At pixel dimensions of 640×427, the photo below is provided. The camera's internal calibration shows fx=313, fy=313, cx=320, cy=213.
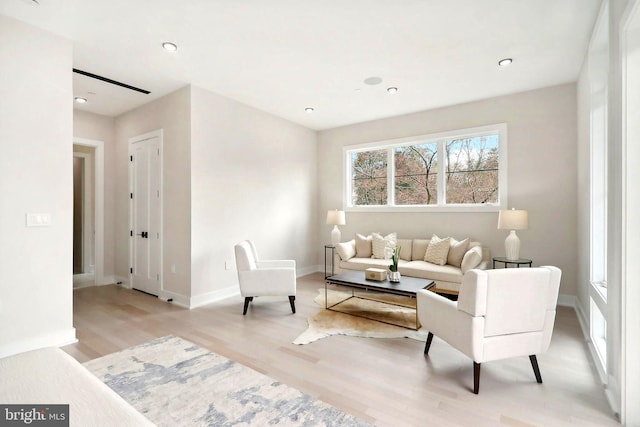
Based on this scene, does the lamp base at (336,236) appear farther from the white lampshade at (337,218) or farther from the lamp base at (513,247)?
the lamp base at (513,247)

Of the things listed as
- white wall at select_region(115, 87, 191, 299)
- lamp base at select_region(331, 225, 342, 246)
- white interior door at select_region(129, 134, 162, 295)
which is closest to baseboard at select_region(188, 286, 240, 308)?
white wall at select_region(115, 87, 191, 299)

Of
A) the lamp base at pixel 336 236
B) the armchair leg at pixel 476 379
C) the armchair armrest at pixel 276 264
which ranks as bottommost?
the armchair leg at pixel 476 379

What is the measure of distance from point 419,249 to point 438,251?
40 cm

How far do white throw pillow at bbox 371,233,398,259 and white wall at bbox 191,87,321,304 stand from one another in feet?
4.96

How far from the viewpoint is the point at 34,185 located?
2809 mm

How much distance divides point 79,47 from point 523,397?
16.2 feet

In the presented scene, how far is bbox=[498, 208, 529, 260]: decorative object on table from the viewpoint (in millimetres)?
4055

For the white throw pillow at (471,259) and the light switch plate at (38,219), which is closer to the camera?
the light switch plate at (38,219)

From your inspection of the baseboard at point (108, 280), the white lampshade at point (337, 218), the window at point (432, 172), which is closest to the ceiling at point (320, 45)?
the window at point (432, 172)

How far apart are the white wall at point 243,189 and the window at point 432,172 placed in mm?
1072

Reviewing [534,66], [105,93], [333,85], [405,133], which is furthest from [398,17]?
[105,93]

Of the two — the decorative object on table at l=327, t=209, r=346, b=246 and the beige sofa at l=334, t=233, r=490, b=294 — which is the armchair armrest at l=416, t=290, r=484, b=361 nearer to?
the beige sofa at l=334, t=233, r=490, b=294

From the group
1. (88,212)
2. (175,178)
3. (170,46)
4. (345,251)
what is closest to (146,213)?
(175,178)

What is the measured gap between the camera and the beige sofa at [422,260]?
13.6 feet
